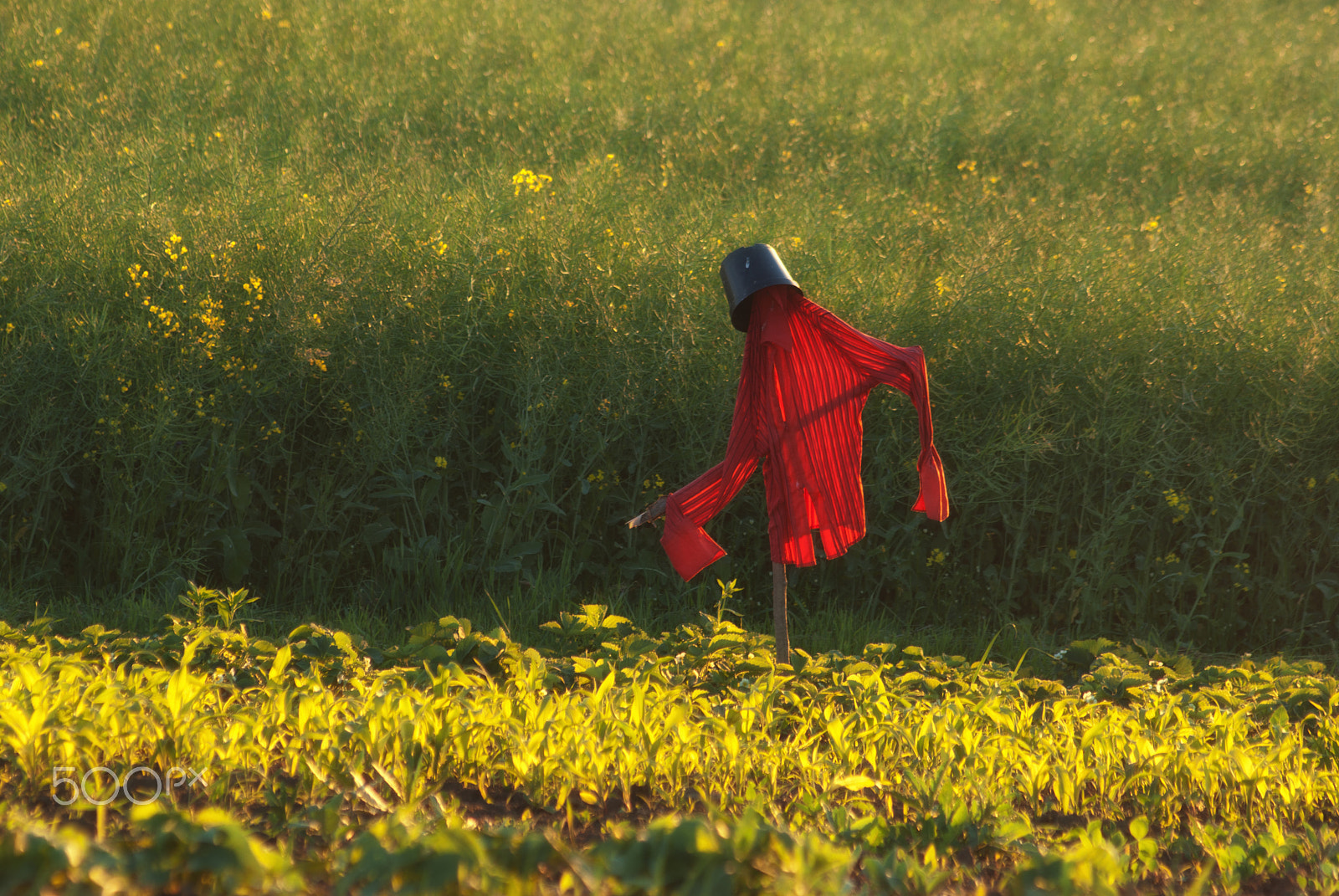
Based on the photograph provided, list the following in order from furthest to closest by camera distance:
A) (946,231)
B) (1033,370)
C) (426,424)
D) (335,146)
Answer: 1. (335,146)
2. (946,231)
3. (1033,370)
4. (426,424)

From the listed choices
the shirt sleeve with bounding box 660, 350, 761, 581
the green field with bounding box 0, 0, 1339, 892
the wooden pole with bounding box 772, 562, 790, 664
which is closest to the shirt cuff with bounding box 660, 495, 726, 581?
the shirt sleeve with bounding box 660, 350, 761, 581

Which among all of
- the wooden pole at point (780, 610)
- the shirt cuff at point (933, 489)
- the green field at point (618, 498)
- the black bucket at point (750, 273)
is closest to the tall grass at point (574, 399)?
the green field at point (618, 498)

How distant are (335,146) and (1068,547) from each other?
508 cm

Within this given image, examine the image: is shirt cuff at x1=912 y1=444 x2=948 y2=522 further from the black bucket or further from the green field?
the black bucket

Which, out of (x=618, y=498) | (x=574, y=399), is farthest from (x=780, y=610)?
(x=574, y=399)

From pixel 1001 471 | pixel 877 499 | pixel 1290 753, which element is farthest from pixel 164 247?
pixel 1290 753

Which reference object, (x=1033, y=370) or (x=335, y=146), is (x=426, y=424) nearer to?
(x=1033, y=370)

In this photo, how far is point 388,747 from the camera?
2.03m

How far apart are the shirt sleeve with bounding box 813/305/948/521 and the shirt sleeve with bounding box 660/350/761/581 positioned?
282 millimetres

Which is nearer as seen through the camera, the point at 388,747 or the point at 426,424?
the point at 388,747

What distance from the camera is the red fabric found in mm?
2764

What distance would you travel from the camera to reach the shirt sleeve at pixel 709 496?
2754 millimetres

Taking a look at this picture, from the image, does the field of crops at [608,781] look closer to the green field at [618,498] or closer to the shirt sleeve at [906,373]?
the green field at [618,498]

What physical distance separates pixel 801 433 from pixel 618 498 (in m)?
1.34
